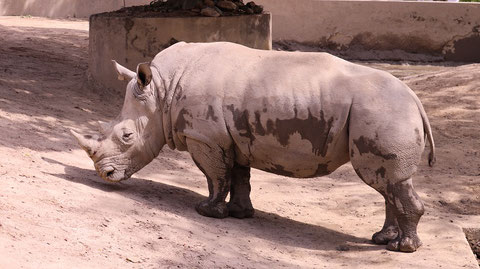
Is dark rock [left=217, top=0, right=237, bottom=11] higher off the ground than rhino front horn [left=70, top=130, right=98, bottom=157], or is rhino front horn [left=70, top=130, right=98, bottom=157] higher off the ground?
dark rock [left=217, top=0, right=237, bottom=11]

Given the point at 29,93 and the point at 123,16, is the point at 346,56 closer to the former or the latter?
the point at 123,16

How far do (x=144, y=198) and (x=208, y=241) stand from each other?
95 cm

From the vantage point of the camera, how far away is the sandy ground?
212 inches

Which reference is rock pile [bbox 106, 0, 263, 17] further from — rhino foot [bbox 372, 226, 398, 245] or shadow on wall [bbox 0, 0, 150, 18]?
shadow on wall [bbox 0, 0, 150, 18]

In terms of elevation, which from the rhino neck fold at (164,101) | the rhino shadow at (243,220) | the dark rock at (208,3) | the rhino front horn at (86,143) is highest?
the dark rock at (208,3)

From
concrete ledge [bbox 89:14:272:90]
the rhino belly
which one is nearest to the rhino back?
the rhino belly

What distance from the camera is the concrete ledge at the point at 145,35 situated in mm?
9984

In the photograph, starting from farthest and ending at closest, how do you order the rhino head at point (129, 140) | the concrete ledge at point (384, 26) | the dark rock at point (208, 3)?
the concrete ledge at point (384, 26)
the dark rock at point (208, 3)
the rhino head at point (129, 140)

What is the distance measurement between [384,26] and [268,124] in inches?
384

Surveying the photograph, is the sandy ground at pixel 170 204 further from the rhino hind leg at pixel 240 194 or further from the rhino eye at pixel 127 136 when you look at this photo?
the rhino eye at pixel 127 136

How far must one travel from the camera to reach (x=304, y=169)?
21.4 ft

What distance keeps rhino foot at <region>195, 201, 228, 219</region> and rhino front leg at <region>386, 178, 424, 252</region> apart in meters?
1.33

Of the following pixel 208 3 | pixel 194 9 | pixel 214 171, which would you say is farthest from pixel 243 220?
pixel 208 3

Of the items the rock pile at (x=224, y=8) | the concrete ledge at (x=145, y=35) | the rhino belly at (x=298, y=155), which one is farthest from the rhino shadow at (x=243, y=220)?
the rock pile at (x=224, y=8)
